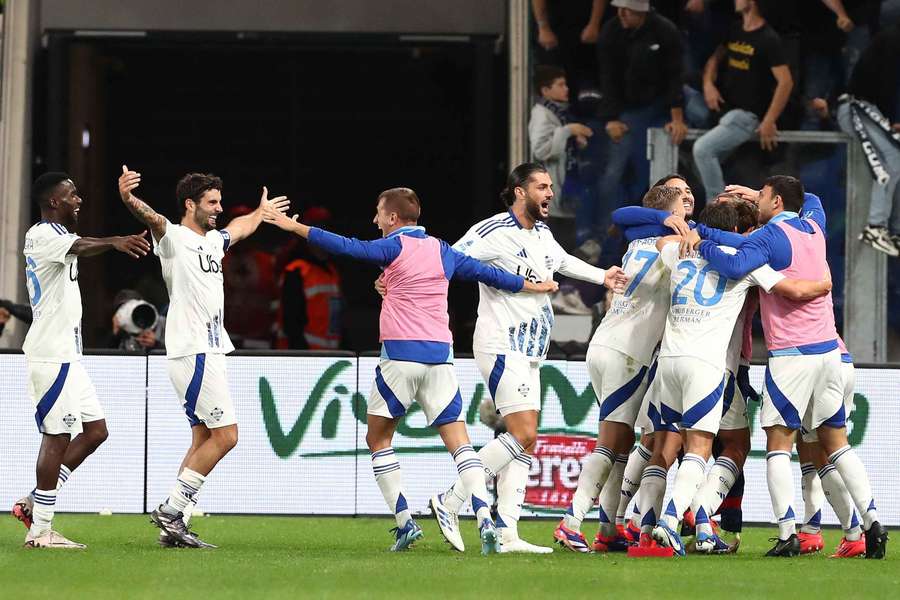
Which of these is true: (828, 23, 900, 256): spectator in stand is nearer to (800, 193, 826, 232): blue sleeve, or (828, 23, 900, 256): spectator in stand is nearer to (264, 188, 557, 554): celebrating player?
(800, 193, 826, 232): blue sleeve

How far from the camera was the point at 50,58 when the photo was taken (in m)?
17.7

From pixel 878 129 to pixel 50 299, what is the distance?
1040 cm

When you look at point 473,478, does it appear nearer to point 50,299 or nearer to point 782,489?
point 782,489

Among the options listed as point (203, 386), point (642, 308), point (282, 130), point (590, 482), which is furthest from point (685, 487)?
point (282, 130)

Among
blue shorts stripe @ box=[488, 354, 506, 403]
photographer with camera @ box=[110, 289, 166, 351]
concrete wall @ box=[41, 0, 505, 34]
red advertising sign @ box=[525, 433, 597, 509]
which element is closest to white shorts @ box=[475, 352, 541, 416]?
blue shorts stripe @ box=[488, 354, 506, 403]

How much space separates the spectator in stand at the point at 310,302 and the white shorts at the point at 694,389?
25.9ft

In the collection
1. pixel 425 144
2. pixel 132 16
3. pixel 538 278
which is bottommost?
pixel 538 278

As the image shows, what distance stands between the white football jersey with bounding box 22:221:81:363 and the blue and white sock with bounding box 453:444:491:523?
245 centimetres

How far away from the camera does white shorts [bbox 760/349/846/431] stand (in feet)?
31.9

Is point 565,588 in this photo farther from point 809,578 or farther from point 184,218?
point 184,218

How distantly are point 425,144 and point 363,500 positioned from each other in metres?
7.80

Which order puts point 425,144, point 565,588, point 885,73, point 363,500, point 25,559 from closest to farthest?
point 565,588
point 25,559
point 363,500
point 885,73
point 425,144

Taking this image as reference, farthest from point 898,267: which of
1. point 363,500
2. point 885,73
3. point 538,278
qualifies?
point 538,278

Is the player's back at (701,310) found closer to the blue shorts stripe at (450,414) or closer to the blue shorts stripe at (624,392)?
the blue shorts stripe at (624,392)
